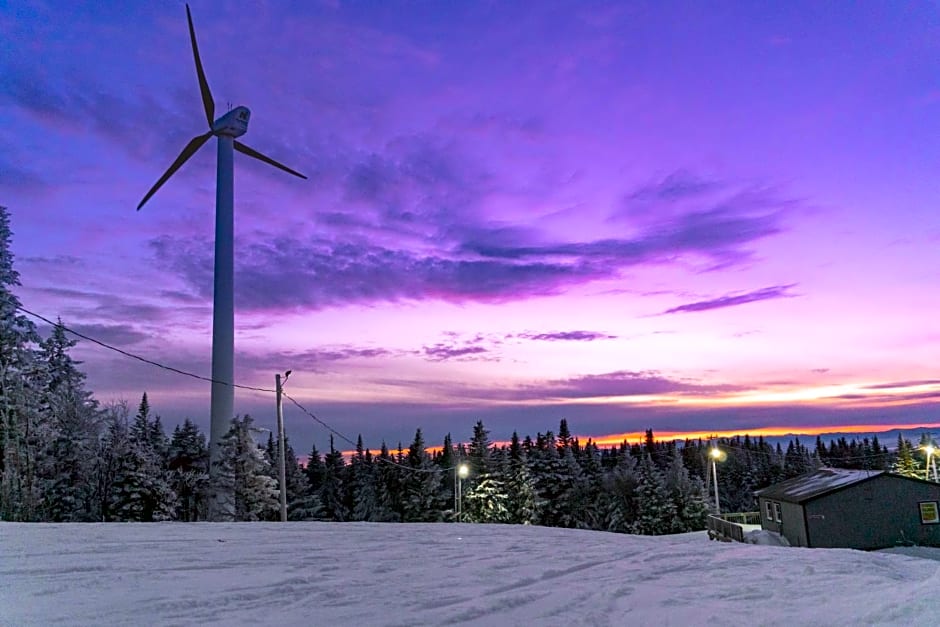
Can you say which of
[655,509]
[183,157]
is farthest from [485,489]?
[183,157]

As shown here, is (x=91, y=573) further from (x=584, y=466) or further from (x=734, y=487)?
(x=734, y=487)

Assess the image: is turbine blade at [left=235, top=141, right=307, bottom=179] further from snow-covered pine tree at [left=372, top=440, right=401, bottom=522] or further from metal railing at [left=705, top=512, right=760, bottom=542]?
snow-covered pine tree at [left=372, top=440, right=401, bottom=522]

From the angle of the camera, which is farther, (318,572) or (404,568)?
(404,568)

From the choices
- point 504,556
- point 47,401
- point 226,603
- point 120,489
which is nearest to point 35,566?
point 226,603

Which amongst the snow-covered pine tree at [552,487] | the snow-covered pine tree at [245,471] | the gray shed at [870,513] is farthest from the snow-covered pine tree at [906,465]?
the snow-covered pine tree at [245,471]

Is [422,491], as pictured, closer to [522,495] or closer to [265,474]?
[522,495]

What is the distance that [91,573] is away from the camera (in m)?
7.45

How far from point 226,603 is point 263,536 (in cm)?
573

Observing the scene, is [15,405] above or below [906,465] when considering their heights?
above

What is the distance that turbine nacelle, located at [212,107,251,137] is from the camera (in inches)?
1312

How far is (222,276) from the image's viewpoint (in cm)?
3075

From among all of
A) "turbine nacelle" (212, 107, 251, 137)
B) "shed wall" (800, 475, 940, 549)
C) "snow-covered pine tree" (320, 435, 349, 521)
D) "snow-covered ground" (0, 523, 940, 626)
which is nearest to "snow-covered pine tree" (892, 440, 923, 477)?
"shed wall" (800, 475, 940, 549)

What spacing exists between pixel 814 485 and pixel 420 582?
30.8 metres

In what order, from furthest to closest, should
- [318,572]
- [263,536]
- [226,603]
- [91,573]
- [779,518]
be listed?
[779,518]
[263,536]
[318,572]
[91,573]
[226,603]
